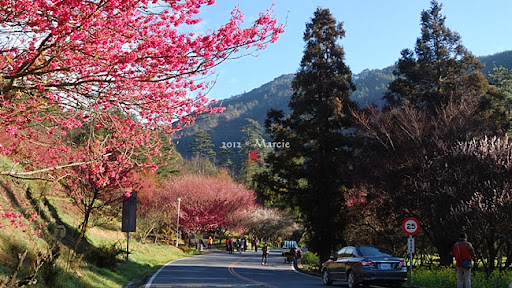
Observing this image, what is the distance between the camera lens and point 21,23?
6281 mm

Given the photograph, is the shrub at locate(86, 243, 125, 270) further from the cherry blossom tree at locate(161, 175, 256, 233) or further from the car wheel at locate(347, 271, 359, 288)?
the cherry blossom tree at locate(161, 175, 256, 233)

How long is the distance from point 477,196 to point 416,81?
15120 millimetres

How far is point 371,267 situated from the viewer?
14.5 m

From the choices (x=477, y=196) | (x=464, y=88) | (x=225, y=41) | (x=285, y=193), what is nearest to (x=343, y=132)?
(x=285, y=193)

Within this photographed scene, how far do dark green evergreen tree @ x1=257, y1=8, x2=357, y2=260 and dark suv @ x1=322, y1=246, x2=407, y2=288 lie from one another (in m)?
8.43

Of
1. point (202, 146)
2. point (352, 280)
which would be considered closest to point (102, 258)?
point (352, 280)

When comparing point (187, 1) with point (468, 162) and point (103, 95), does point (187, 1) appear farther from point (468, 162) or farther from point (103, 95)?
point (468, 162)

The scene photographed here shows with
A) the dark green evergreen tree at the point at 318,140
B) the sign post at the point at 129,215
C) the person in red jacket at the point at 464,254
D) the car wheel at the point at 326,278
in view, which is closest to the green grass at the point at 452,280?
the person in red jacket at the point at 464,254

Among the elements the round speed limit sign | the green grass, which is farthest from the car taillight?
the green grass

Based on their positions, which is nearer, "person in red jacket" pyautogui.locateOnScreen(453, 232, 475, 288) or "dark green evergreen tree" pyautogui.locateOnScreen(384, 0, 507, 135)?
"person in red jacket" pyautogui.locateOnScreen(453, 232, 475, 288)

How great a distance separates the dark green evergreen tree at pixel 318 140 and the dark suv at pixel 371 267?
8431mm

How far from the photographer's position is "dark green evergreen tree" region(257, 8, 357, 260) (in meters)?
25.2

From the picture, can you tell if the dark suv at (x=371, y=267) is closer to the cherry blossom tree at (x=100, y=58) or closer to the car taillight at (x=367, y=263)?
the car taillight at (x=367, y=263)

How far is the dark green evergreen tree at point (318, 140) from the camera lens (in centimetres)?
2516
